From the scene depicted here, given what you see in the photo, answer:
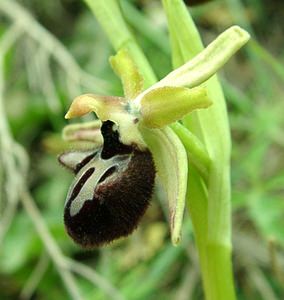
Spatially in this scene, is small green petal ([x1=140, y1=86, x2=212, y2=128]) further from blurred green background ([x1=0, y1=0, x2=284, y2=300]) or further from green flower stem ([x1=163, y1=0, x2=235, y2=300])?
blurred green background ([x1=0, y1=0, x2=284, y2=300])

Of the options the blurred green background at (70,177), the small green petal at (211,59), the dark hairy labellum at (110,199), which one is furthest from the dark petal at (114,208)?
the blurred green background at (70,177)

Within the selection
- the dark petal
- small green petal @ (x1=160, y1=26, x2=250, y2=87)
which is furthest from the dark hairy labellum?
small green petal @ (x1=160, y1=26, x2=250, y2=87)

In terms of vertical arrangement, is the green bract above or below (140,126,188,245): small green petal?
above

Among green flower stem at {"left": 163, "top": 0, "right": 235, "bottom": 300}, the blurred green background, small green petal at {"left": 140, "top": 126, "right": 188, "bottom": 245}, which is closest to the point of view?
small green petal at {"left": 140, "top": 126, "right": 188, "bottom": 245}

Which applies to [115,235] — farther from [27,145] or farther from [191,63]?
[27,145]

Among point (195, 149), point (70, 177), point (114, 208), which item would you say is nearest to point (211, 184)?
point (195, 149)

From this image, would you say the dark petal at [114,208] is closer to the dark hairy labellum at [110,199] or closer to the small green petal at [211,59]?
the dark hairy labellum at [110,199]
